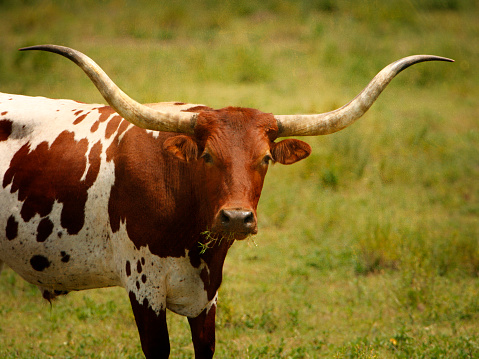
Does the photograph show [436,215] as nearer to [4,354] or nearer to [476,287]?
[476,287]

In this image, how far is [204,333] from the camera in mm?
3961

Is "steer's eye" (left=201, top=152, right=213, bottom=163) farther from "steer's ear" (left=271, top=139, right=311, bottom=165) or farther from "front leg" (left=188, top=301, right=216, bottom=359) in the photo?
"front leg" (left=188, top=301, right=216, bottom=359)

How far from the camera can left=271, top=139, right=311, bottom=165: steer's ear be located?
366cm

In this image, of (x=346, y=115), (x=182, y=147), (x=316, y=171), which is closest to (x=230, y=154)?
(x=182, y=147)

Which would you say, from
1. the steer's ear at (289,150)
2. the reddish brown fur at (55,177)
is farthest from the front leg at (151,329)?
the steer's ear at (289,150)

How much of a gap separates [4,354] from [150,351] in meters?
1.57

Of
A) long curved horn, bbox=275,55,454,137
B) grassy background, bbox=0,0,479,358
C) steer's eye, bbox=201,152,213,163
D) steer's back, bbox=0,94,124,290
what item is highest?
long curved horn, bbox=275,55,454,137

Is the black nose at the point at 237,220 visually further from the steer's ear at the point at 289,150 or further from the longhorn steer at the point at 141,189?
the steer's ear at the point at 289,150

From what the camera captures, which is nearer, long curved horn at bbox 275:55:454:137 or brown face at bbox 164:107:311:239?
brown face at bbox 164:107:311:239

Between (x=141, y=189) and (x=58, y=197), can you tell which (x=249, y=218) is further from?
(x=58, y=197)

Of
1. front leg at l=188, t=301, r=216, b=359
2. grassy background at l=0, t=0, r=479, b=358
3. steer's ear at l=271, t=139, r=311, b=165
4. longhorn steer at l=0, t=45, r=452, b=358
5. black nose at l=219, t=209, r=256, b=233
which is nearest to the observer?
black nose at l=219, t=209, r=256, b=233

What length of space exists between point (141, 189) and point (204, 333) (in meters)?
1.09

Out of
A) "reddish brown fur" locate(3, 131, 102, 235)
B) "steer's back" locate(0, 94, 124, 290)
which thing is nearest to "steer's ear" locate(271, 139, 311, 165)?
"steer's back" locate(0, 94, 124, 290)

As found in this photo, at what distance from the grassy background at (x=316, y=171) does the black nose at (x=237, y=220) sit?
5.82 ft
